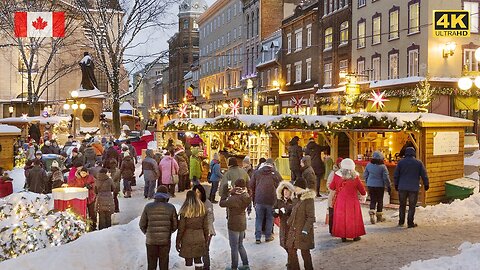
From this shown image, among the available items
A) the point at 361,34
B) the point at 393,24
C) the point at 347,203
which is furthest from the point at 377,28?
the point at 347,203

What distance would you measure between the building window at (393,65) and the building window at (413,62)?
4.73ft

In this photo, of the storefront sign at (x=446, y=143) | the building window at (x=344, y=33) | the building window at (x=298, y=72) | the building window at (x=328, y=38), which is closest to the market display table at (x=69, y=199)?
the storefront sign at (x=446, y=143)

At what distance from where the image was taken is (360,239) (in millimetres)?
12398

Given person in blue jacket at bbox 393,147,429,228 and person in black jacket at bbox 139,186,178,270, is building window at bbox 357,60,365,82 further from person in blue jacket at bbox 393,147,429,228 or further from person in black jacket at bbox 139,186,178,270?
person in black jacket at bbox 139,186,178,270

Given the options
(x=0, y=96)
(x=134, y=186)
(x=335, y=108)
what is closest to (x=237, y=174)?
(x=134, y=186)

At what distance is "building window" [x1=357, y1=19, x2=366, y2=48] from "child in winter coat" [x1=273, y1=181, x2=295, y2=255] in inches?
1157

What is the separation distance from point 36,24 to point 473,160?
2027 centimetres

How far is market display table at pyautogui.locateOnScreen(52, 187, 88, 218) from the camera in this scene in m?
12.8

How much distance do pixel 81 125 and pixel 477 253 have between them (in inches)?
1214

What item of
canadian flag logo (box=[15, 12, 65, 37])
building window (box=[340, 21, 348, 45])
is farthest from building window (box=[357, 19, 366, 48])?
canadian flag logo (box=[15, 12, 65, 37])

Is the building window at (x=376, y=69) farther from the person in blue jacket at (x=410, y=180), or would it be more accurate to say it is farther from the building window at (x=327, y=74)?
the person in blue jacket at (x=410, y=180)

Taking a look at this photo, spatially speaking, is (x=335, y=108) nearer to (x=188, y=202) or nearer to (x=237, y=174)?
(x=237, y=174)

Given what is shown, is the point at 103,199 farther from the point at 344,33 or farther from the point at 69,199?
the point at 344,33

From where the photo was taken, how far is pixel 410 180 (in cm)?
1348
